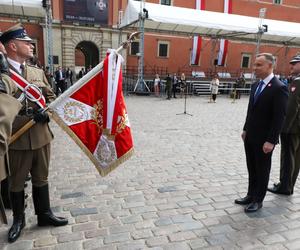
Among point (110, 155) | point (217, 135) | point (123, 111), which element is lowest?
point (217, 135)

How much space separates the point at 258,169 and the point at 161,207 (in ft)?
4.28

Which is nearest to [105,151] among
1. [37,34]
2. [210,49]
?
[37,34]

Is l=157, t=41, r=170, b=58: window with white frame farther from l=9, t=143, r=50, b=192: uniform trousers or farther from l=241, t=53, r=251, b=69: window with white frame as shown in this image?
l=9, t=143, r=50, b=192: uniform trousers

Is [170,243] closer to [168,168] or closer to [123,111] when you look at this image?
[123,111]

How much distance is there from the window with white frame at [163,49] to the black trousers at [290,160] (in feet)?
86.6

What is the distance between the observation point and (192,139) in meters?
7.41

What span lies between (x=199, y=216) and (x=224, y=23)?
58.7 feet

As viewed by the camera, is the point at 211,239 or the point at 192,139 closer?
the point at 211,239

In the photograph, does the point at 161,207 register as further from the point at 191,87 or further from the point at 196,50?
the point at 196,50

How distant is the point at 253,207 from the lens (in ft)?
12.0

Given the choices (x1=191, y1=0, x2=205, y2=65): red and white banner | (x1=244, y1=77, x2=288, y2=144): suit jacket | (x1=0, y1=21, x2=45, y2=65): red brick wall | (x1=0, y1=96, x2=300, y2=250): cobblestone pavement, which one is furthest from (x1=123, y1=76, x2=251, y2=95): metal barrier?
(x1=244, y1=77, x2=288, y2=144): suit jacket

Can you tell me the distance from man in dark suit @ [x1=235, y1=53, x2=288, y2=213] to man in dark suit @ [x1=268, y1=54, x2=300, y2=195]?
0.70 meters

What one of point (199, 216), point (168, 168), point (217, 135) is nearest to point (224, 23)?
point (217, 135)

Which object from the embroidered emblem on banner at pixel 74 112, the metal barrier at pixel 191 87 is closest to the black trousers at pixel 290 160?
the embroidered emblem on banner at pixel 74 112
